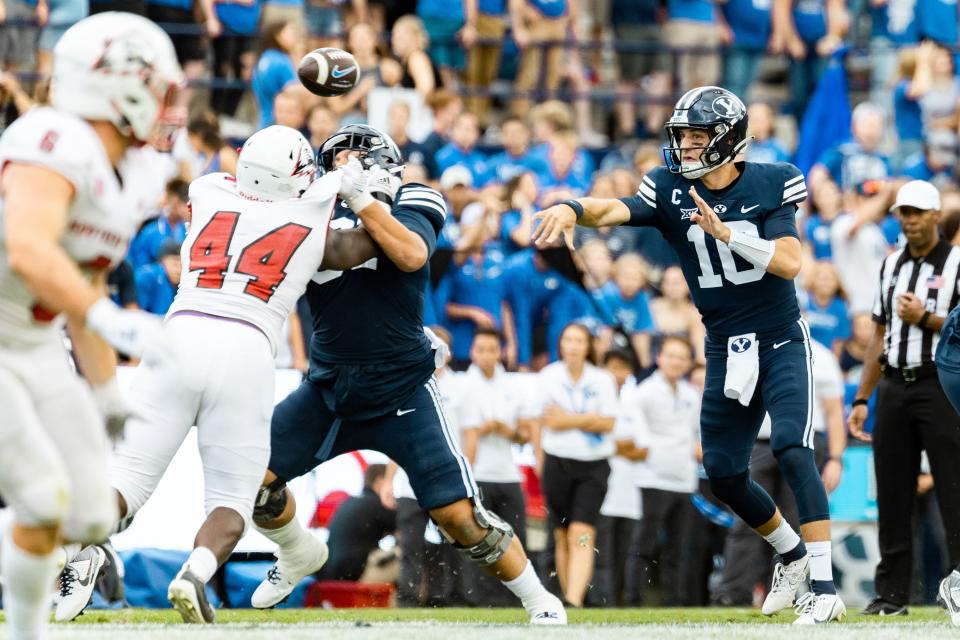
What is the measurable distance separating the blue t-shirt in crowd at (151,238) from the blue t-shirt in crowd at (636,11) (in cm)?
685

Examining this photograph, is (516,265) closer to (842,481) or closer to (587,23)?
(842,481)

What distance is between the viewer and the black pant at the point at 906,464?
308 inches

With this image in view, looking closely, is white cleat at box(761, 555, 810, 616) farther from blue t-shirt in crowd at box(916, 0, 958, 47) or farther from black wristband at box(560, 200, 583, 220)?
blue t-shirt in crowd at box(916, 0, 958, 47)

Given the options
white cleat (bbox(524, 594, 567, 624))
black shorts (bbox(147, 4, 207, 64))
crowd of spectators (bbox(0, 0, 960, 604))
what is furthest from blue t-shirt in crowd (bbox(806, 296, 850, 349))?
white cleat (bbox(524, 594, 567, 624))

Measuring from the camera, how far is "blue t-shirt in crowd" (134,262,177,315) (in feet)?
31.8

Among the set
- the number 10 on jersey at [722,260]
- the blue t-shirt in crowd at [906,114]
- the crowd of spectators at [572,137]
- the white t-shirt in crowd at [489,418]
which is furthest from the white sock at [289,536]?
the blue t-shirt in crowd at [906,114]

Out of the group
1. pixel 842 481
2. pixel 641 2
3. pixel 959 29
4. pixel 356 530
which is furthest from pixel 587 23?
pixel 356 530

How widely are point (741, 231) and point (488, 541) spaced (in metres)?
1.76

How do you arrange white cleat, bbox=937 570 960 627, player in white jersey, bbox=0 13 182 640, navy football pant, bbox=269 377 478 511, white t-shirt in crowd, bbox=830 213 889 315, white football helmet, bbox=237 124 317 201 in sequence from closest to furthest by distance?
player in white jersey, bbox=0 13 182 640 < white football helmet, bbox=237 124 317 201 < navy football pant, bbox=269 377 478 511 < white cleat, bbox=937 570 960 627 < white t-shirt in crowd, bbox=830 213 889 315

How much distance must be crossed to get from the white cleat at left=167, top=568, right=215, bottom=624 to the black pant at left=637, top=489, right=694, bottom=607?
16.0 feet

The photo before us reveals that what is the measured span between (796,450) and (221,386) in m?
2.56

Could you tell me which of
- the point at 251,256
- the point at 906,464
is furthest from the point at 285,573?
the point at 906,464

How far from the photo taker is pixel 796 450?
683 centimetres

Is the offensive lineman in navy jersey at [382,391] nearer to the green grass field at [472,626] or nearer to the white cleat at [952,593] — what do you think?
the green grass field at [472,626]
